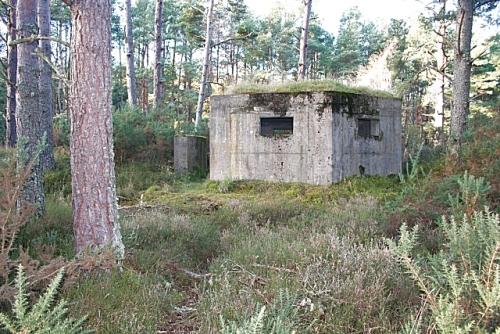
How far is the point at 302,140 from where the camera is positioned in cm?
1034

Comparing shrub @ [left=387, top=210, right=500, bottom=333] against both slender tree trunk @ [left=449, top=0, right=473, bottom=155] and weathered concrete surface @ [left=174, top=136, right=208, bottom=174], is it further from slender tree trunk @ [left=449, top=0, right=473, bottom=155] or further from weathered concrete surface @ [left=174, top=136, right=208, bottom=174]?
weathered concrete surface @ [left=174, top=136, right=208, bottom=174]

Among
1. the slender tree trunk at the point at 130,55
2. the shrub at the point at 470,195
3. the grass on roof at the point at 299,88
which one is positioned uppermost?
the slender tree trunk at the point at 130,55

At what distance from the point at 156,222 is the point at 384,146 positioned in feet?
22.3

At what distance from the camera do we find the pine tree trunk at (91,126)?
14.7 ft

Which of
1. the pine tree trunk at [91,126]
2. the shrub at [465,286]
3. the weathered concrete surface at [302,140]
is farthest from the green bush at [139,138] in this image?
the shrub at [465,286]

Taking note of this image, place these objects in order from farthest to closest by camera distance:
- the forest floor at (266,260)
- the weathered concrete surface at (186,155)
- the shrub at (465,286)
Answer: the weathered concrete surface at (186,155) → the forest floor at (266,260) → the shrub at (465,286)

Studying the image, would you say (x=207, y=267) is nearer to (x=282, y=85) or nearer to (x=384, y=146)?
(x=282, y=85)

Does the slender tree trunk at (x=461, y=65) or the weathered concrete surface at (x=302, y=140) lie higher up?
the slender tree trunk at (x=461, y=65)

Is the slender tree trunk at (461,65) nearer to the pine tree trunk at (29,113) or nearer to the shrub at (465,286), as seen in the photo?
the shrub at (465,286)

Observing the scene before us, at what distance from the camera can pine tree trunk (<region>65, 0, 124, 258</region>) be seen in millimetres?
4480

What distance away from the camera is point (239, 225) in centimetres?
706

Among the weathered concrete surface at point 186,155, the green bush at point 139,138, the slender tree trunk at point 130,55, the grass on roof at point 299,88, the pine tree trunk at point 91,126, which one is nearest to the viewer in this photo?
the pine tree trunk at point 91,126

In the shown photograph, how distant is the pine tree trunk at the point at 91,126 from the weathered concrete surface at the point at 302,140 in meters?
6.23

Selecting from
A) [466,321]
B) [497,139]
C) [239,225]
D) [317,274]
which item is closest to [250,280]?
[317,274]
